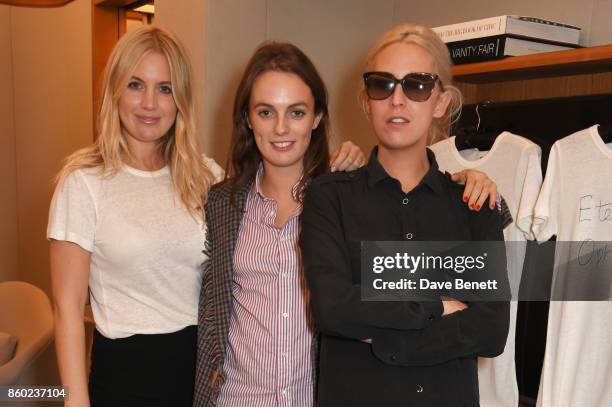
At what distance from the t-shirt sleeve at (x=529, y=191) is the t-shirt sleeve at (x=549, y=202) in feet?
0.12

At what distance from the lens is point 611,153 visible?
5.41 feet

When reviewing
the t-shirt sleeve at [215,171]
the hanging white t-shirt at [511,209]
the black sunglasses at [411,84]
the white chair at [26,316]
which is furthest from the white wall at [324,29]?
the white chair at [26,316]

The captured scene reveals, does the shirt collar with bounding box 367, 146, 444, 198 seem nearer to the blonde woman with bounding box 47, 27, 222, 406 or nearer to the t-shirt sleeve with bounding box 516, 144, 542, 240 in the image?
the t-shirt sleeve with bounding box 516, 144, 542, 240

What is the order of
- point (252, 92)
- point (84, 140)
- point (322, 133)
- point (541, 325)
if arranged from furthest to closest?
point (84, 140)
point (541, 325)
point (322, 133)
point (252, 92)

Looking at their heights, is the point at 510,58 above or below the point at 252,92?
above

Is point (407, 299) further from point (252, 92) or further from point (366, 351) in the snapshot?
point (252, 92)

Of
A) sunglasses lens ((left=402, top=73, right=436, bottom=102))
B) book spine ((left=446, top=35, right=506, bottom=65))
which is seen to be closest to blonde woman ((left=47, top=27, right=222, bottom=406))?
sunglasses lens ((left=402, top=73, right=436, bottom=102))

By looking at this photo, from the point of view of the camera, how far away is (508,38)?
1932mm

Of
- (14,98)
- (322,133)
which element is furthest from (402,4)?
(14,98)

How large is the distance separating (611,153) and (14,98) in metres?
5.38

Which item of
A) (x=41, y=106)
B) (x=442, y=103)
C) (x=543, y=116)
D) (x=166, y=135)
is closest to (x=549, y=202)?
(x=543, y=116)

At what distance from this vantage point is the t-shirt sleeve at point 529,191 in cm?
182

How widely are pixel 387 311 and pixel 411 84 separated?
1.83 feet

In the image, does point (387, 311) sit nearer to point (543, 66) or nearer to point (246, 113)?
point (246, 113)
